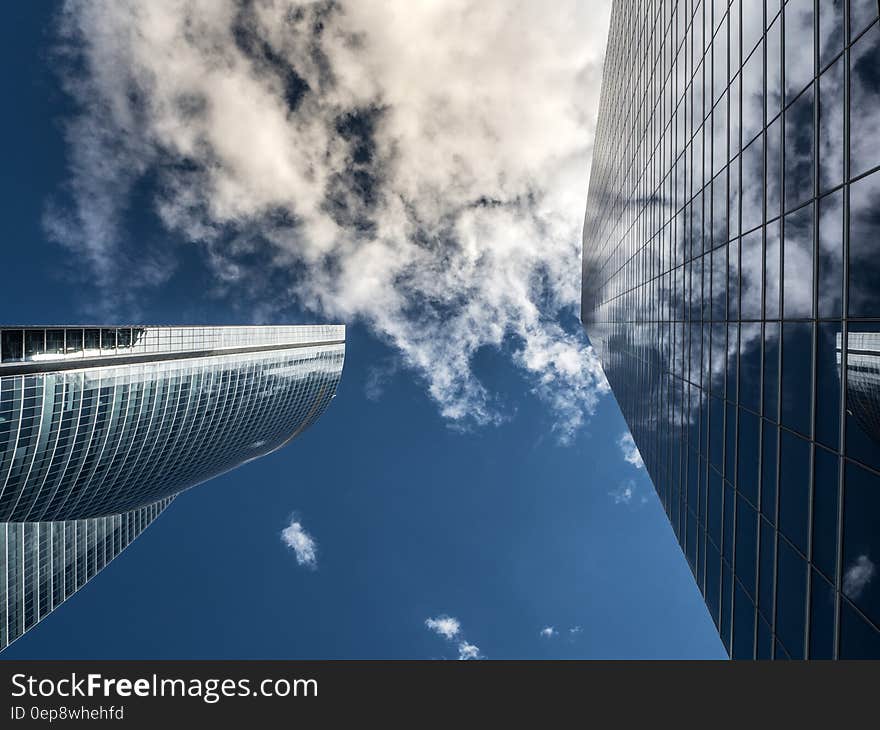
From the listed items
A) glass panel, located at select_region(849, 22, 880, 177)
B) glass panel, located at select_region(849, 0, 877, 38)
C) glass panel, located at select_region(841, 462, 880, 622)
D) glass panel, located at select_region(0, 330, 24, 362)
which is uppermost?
glass panel, located at select_region(849, 0, 877, 38)

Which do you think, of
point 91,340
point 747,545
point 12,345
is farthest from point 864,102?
point 91,340

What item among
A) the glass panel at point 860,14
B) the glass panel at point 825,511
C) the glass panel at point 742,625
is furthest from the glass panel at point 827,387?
the glass panel at point 742,625

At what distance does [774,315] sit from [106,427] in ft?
283

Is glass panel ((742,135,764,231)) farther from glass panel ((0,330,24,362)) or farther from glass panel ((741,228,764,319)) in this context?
glass panel ((0,330,24,362))

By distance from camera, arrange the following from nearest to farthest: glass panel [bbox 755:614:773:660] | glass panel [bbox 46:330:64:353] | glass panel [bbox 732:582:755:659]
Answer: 1. glass panel [bbox 755:614:773:660]
2. glass panel [bbox 732:582:755:659]
3. glass panel [bbox 46:330:64:353]

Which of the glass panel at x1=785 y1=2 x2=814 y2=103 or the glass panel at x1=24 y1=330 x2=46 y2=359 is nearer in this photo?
the glass panel at x1=785 y1=2 x2=814 y2=103

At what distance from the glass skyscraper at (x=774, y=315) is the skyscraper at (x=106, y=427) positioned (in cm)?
7227

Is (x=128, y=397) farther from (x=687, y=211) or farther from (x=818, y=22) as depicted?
(x=818, y=22)

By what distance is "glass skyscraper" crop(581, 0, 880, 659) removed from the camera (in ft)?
36.4

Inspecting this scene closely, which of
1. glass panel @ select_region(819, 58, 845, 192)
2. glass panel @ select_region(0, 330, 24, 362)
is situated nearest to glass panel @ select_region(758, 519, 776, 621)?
glass panel @ select_region(819, 58, 845, 192)

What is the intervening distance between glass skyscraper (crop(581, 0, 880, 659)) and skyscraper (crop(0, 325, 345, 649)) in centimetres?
7227
